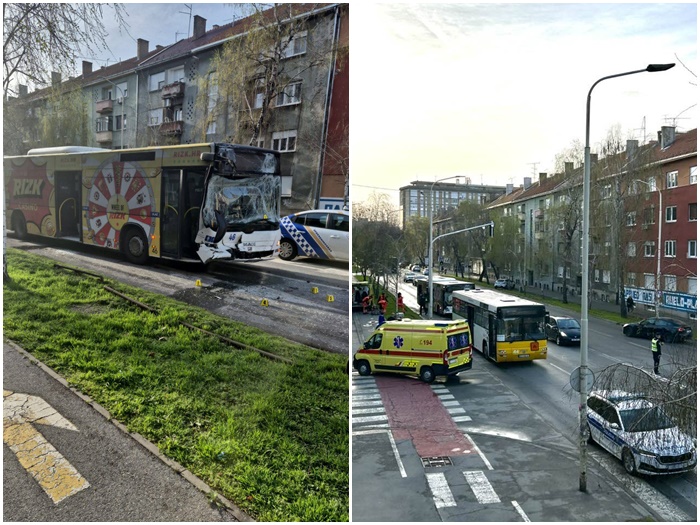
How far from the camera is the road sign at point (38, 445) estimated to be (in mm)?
2865

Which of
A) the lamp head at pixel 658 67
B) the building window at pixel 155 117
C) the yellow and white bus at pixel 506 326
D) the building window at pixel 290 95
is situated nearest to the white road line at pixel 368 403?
the yellow and white bus at pixel 506 326

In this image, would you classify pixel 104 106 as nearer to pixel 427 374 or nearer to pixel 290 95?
pixel 290 95

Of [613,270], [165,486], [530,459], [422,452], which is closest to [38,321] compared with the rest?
[165,486]

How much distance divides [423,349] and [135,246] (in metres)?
2.98

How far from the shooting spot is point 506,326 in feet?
18.7

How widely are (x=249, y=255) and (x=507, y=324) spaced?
3492mm

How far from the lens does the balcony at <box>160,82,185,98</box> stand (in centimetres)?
350

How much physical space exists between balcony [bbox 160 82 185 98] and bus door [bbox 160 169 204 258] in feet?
1.90

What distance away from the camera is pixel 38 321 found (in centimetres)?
351

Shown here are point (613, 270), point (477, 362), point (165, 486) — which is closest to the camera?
point (165, 486)

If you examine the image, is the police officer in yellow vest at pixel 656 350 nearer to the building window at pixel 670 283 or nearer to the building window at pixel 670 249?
the building window at pixel 670 283

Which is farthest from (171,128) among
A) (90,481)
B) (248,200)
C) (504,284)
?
(504,284)

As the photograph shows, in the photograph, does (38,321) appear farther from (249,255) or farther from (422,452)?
(422,452)

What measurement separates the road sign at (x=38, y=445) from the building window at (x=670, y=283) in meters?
4.65
